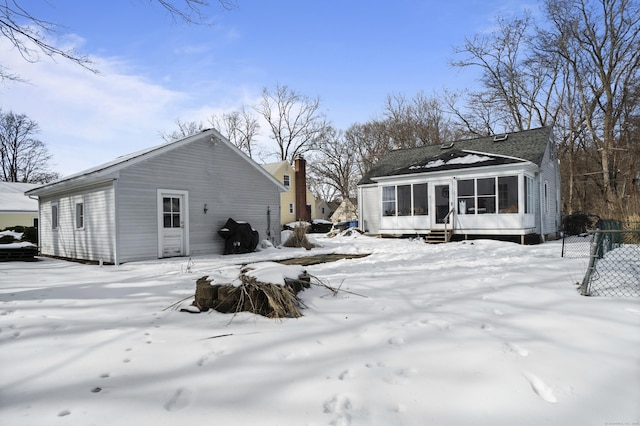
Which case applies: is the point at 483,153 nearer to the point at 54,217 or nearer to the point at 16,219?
the point at 54,217

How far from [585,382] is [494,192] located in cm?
1231

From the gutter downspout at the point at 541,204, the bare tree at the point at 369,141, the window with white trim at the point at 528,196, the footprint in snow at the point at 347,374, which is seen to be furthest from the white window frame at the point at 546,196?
the bare tree at the point at 369,141

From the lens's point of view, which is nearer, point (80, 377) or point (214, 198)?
point (80, 377)

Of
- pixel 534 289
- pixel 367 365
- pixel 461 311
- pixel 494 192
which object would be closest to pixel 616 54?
pixel 494 192

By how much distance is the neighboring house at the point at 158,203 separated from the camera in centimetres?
1008

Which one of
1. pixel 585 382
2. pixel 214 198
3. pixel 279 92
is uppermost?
pixel 279 92

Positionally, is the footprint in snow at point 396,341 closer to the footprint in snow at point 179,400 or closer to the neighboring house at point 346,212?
the footprint in snow at point 179,400

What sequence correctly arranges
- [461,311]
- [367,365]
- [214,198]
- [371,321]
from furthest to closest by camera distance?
[214,198] → [461,311] → [371,321] → [367,365]

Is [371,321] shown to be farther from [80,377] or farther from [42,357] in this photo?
[42,357]

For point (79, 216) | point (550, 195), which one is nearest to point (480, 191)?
point (550, 195)

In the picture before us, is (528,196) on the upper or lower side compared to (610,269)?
upper

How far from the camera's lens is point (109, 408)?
6.97 feet

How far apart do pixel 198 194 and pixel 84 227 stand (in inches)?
140

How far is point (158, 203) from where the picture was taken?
1074cm
